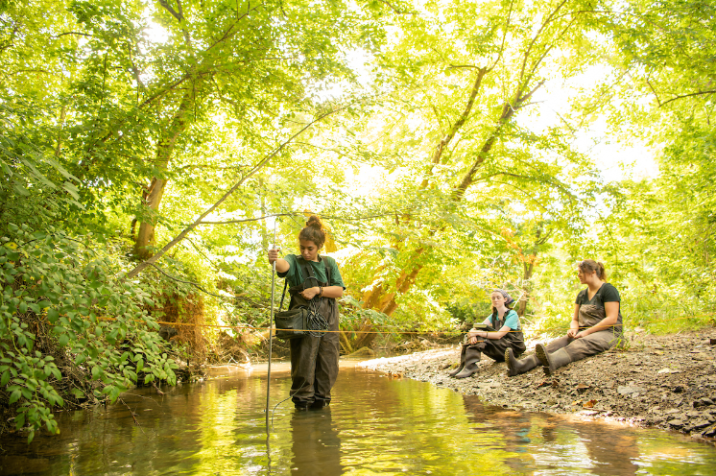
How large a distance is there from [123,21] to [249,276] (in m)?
3.15

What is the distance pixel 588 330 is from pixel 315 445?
423 cm

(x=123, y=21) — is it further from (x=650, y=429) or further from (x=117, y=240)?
(x=650, y=429)

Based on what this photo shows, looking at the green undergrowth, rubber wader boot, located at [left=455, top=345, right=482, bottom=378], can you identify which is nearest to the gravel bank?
rubber wader boot, located at [left=455, top=345, right=482, bottom=378]

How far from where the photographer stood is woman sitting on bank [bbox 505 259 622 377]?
5934 millimetres

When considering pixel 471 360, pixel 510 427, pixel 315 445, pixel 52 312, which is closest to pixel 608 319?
pixel 471 360

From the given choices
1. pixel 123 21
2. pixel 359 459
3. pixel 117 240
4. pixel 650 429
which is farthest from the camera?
pixel 117 240

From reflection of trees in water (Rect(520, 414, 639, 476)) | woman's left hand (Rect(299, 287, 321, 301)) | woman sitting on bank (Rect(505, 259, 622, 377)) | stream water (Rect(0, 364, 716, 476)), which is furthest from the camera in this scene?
woman sitting on bank (Rect(505, 259, 622, 377))

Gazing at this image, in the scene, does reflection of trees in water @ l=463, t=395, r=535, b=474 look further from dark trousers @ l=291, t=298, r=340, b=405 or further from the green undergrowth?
the green undergrowth

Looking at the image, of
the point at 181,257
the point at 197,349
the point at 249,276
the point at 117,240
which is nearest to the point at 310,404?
the point at 249,276

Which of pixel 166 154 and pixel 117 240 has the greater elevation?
pixel 166 154

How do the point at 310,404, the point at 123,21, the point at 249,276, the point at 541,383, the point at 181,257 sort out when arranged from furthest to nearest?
the point at 181,257 → the point at 249,276 → the point at 541,383 → the point at 310,404 → the point at 123,21

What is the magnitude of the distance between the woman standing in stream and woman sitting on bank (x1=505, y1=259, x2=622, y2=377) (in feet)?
8.26

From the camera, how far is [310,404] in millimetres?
5180

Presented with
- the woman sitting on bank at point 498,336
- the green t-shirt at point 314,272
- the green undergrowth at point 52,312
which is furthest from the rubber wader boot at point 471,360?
the green undergrowth at point 52,312
